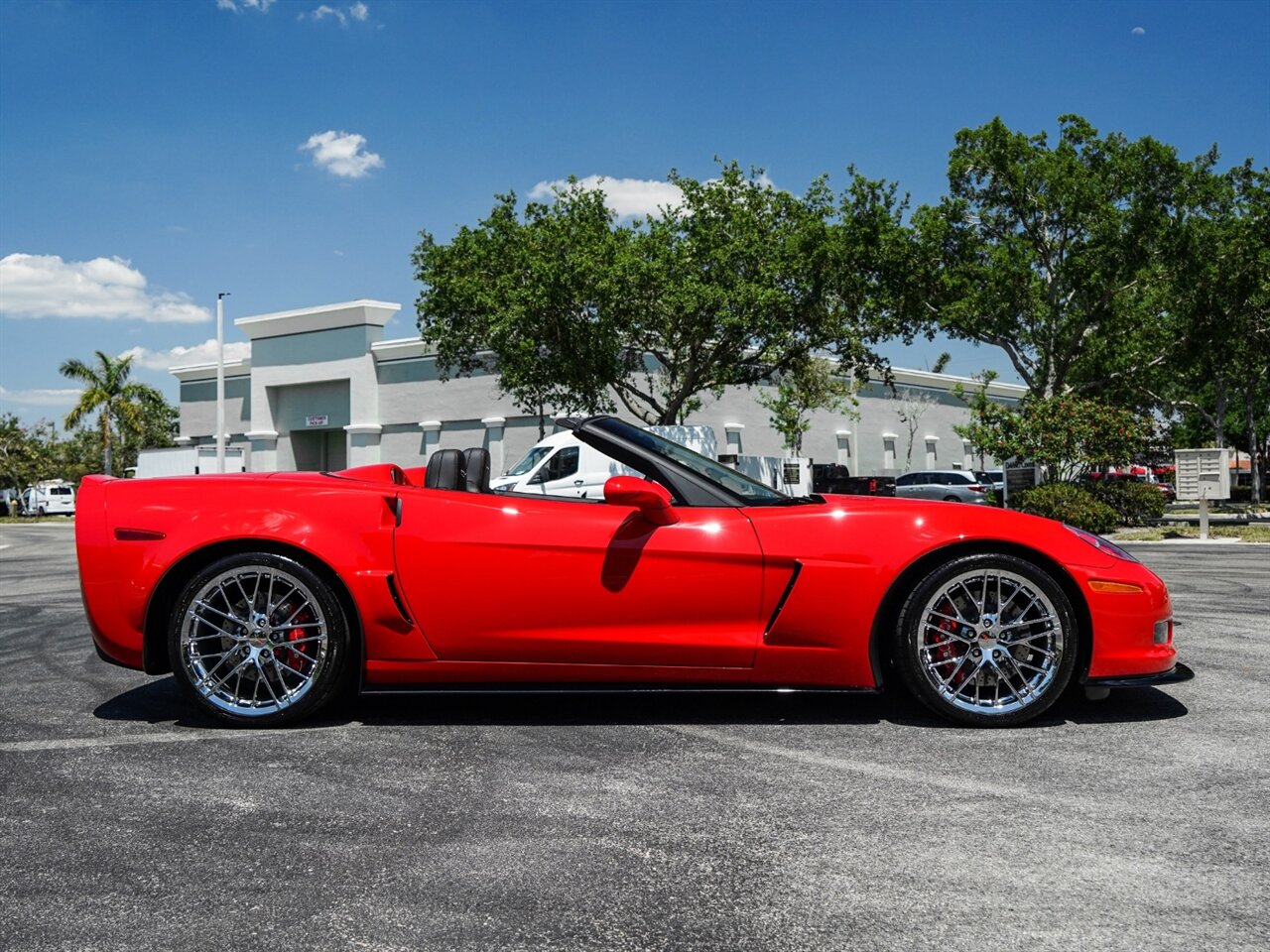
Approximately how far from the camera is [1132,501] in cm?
2411

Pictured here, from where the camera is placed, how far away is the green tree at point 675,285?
2786 cm

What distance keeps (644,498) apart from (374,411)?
→ 45.0m

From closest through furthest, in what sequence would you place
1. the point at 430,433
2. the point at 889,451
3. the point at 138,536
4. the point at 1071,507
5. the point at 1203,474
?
the point at 138,536 < the point at 1203,474 < the point at 1071,507 < the point at 430,433 < the point at 889,451

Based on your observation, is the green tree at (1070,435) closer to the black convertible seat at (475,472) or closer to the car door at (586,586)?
the black convertible seat at (475,472)

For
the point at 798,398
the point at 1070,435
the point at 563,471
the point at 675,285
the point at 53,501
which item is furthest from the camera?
the point at 53,501

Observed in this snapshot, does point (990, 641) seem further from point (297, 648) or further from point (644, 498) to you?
point (297, 648)

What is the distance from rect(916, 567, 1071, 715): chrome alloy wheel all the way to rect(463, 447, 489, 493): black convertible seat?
207 centimetres

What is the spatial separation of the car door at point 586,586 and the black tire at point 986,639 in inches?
26.7

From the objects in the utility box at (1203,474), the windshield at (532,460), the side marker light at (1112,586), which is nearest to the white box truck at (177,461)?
the windshield at (532,460)

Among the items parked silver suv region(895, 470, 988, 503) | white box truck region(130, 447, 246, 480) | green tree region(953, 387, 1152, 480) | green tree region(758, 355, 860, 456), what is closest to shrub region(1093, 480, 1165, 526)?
green tree region(953, 387, 1152, 480)

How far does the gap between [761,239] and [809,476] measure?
9054 millimetres

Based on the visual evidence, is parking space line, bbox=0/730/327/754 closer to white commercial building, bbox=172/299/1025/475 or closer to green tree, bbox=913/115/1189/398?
green tree, bbox=913/115/1189/398

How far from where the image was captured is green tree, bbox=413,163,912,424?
27.9 metres

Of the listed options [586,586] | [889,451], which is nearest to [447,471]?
[586,586]
